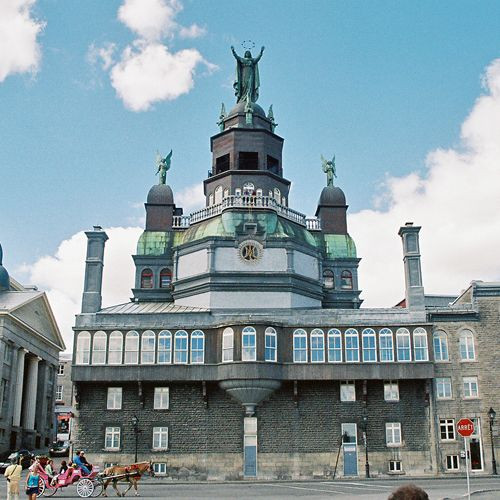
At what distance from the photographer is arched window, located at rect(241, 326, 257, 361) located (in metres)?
47.1

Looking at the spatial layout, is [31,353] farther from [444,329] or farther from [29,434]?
[444,329]

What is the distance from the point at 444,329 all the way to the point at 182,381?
1892 cm

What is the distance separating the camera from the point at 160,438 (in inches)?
1869

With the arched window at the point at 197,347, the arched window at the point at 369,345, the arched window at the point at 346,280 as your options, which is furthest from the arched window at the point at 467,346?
the arched window at the point at 197,347

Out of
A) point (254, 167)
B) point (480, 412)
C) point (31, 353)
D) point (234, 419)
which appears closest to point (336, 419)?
point (234, 419)

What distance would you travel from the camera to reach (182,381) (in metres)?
47.8

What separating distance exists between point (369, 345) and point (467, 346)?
726cm

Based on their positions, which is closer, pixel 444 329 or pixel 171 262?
pixel 444 329

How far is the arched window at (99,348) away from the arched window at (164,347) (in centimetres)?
385

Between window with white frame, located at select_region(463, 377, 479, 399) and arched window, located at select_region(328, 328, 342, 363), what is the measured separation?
906cm

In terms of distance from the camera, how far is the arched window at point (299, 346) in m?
47.9

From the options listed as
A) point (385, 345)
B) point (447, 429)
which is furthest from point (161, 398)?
A: point (447, 429)

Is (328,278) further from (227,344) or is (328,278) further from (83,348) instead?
(83,348)

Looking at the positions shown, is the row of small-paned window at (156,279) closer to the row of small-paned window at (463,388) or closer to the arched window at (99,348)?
the arched window at (99,348)
